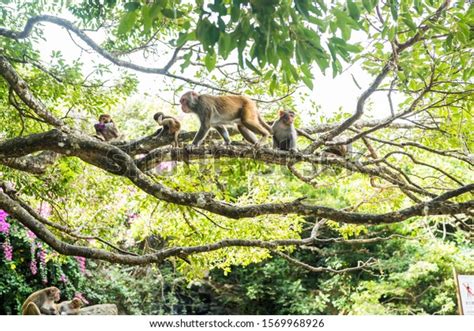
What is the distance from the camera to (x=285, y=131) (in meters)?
2.94

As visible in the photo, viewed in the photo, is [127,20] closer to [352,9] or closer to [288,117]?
[352,9]

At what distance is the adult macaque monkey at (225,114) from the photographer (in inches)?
111

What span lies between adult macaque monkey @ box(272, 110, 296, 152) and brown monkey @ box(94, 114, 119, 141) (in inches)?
44.5

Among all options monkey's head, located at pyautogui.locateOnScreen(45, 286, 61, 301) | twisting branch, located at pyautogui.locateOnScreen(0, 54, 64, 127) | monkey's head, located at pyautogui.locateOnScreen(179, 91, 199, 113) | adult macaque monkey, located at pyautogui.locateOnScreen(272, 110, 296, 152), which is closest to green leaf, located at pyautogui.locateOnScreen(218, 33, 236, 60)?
twisting branch, located at pyautogui.locateOnScreen(0, 54, 64, 127)

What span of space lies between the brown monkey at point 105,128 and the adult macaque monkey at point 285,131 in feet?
3.71

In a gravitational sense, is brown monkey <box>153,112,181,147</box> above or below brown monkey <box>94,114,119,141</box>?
below

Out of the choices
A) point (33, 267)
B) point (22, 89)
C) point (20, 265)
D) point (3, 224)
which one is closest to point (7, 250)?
point (3, 224)

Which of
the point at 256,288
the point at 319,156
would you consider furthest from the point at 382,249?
the point at 319,156

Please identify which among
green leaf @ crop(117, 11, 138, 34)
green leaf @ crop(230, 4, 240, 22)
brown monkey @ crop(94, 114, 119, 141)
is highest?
brown monkey @ crop(94, 114, 119, 141)

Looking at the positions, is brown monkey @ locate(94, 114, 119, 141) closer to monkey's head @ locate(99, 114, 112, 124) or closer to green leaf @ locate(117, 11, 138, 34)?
monkey's head @ locate(99, 114, 112, 124)

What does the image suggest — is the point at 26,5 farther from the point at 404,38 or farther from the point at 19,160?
the point at 404,38

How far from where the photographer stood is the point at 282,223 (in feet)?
11.6

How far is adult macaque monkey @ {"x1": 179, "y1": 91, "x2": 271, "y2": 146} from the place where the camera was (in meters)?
2.83

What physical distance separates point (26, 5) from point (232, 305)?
4.48 meters
